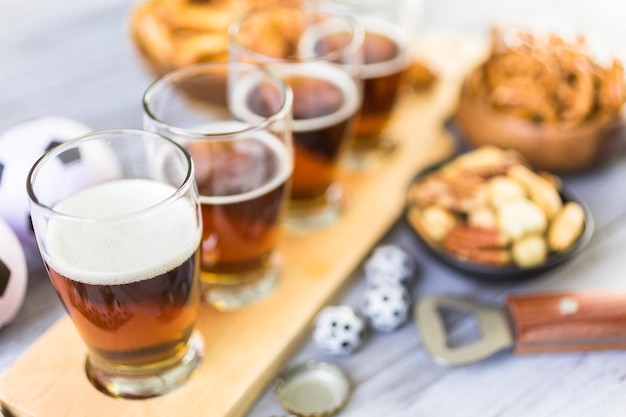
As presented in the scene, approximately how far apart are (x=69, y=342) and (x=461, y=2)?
1175 millimetres

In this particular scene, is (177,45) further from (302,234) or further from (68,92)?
(302,234)

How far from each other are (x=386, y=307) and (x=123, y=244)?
0.34 m

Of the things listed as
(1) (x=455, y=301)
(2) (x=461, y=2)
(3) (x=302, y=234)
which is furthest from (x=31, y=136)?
(2) (x=461, y=2)

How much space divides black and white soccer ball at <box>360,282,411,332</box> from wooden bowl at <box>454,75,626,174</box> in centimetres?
32

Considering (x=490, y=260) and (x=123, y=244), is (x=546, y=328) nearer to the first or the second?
(x=490, y=260)

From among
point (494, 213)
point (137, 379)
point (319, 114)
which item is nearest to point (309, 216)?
point (319, 114)

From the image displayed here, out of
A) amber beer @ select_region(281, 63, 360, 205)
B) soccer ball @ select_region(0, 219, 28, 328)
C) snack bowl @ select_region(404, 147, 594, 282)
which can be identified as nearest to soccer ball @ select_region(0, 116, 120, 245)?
soccer ball @ select_region(0, 219, 28, 328)

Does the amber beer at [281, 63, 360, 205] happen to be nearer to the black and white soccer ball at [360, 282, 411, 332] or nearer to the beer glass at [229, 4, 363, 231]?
the beer glass at [229, 4, 363, 231]

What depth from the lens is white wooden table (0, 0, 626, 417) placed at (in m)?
0.86

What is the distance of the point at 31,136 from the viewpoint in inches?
38.4

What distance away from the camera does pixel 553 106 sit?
112 cm

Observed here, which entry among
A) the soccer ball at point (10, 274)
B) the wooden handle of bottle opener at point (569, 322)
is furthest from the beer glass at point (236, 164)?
the wooden handle of bottle opener at point (569, 322)

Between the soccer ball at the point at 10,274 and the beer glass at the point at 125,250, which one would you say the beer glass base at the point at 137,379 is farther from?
the soccer ball at the point at 10,274

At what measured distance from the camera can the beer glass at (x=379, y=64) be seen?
1.18 metres
